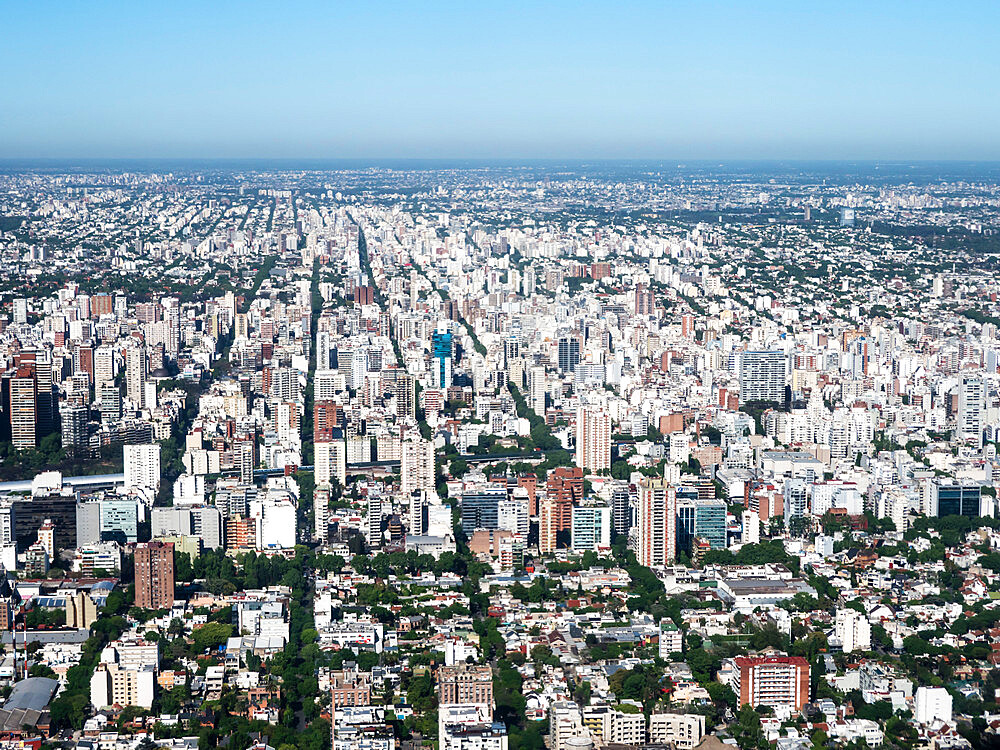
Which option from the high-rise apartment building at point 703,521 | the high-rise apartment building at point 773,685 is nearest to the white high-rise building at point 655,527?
the high-rise apartment building at point 703,521

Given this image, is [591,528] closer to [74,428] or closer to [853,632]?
[853,632]

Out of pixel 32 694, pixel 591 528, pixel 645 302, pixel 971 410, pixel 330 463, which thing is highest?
pixel 645 302

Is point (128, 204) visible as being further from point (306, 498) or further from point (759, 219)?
point (306, 498)

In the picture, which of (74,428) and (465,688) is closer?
(465,688)

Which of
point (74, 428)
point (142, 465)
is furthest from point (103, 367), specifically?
point (142, 465)

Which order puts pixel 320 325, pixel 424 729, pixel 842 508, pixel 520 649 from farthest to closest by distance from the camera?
pixel 320 325
pixel 842 508
pixel 520 649
pixel 424 729

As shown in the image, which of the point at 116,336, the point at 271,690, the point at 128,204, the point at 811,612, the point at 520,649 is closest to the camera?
the point at 271,690

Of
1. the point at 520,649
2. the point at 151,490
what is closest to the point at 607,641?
the point at 520,649
